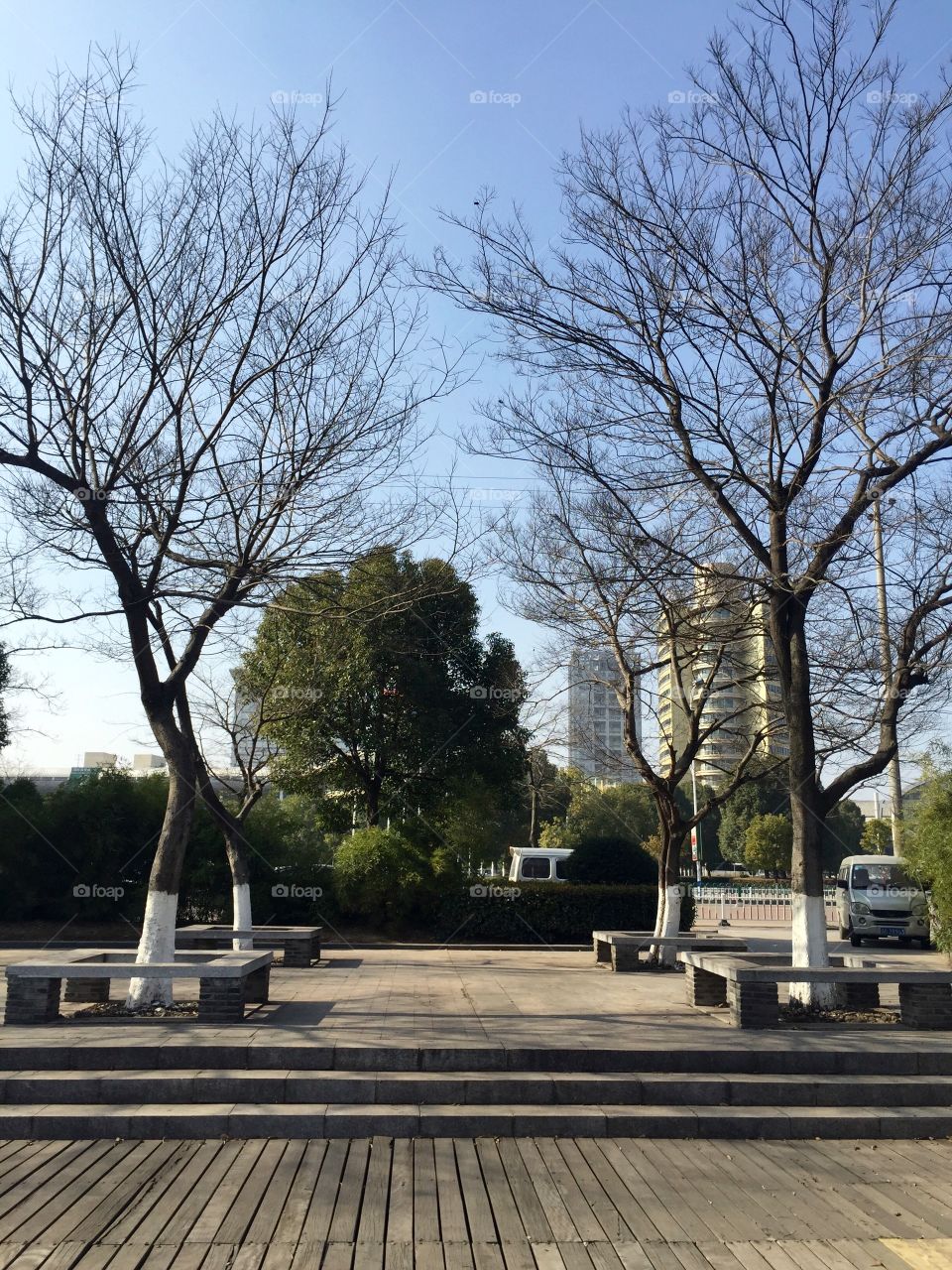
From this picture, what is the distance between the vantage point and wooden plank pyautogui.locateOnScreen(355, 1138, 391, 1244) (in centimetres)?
436

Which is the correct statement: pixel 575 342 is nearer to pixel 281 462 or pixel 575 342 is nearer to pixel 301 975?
pixel 281 462

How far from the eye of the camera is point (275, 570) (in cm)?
955

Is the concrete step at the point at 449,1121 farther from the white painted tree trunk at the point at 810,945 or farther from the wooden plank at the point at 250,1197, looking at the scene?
the white painted tree trunk at the point at 810,945

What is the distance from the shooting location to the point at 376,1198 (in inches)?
190

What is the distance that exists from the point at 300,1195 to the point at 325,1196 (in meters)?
0.12

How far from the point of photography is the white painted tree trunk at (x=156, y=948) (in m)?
8.09

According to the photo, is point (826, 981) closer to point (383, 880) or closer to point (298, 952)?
point (298, 952)

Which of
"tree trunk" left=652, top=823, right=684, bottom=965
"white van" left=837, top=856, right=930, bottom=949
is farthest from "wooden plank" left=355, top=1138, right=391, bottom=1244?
"white van" left=837, top=856, right=930, bottom=949

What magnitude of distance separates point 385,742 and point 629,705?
8502 millimetres

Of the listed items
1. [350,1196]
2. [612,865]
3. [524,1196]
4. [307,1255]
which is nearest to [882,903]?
[612,865]

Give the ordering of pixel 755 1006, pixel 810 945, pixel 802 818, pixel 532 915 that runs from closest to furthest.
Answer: pixel 755 1006 → pixel 810 945 → pixel 802 818 → pixel 532 915

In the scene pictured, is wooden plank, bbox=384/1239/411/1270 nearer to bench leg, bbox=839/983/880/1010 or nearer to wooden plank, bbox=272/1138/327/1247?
wooden plank, bbox=272/1138/327/1247

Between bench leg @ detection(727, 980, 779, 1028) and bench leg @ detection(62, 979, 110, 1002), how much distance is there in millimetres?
5453

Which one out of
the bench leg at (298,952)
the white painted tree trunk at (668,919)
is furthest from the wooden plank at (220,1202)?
the white painted tree trunk at (668,919)
